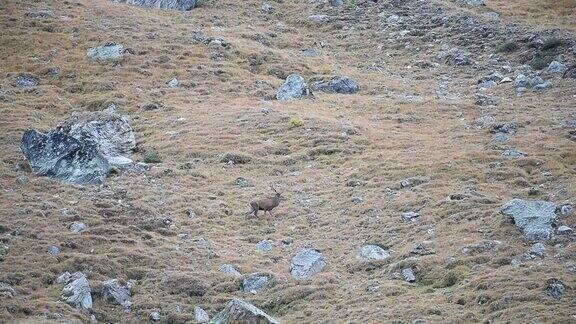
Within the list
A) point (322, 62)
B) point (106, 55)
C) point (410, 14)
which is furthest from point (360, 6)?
point (106, 55)

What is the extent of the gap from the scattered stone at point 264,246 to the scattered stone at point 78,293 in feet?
18.7

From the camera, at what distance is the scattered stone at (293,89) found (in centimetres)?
3759

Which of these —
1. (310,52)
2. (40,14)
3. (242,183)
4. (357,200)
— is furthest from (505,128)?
(40,14)

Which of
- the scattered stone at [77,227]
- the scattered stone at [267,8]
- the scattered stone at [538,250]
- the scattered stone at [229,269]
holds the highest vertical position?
the scattered stone at [267,8]

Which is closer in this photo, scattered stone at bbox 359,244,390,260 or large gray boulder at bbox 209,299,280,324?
large gray boulder at bbox 209,299,280,324

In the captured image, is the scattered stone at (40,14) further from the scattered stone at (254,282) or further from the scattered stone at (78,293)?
the scattered stone at (254,282)

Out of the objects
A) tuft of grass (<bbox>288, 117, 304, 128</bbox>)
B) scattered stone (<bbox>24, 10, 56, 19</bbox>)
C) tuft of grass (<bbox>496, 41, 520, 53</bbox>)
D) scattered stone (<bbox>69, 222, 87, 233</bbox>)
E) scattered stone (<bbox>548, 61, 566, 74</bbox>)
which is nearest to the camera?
scattered stone (<bbox>69, 222, 87, 233</bbox>)

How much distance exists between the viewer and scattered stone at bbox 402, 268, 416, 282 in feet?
65.9

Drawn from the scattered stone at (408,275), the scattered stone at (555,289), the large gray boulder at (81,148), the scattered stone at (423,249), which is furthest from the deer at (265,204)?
the scattered stone at (555,289)

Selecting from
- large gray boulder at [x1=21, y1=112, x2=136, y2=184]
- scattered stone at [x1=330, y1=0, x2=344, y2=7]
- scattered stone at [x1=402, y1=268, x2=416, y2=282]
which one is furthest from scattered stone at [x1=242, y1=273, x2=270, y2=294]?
scattered stone at [x1=330, y1=0, x2=344, y2=7]

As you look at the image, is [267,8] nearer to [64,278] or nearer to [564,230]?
[64,278]

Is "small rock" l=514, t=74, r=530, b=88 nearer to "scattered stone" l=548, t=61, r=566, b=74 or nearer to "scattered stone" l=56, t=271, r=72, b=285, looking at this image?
"scattered stone" l=548, t=61, r=566, b=74

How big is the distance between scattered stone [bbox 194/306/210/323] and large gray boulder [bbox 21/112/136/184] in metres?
9.45

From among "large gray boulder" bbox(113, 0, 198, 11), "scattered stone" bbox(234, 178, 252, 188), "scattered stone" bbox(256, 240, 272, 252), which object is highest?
"large gray boulder" bbox(113, 0, 198, 11)
